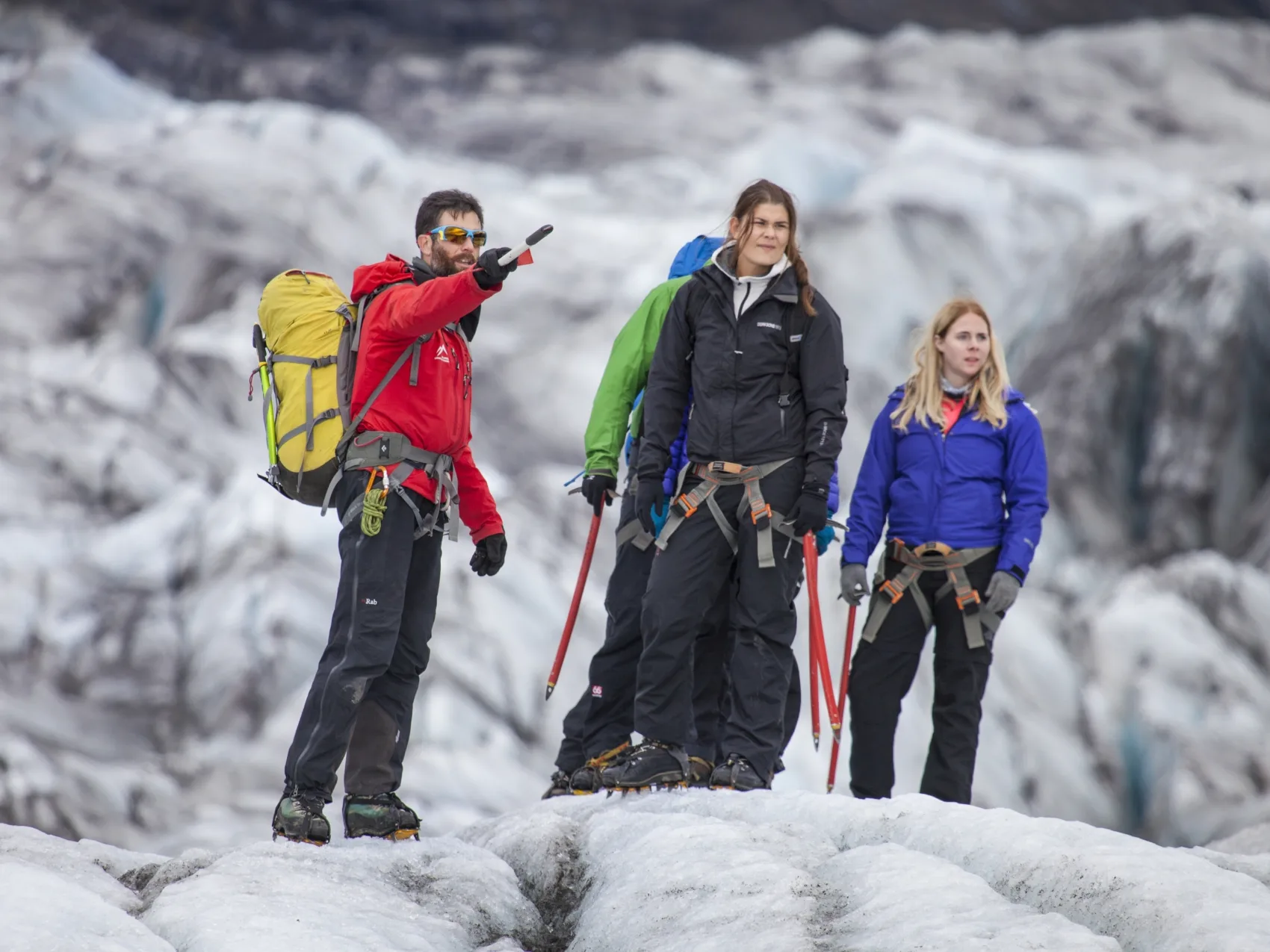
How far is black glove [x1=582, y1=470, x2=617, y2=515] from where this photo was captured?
5.41m

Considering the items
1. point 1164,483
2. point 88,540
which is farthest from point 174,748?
point 1164,483

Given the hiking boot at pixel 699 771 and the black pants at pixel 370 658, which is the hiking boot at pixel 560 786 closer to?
the hiking boot at pixel 699 771

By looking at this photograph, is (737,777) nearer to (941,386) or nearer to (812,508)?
(812,508)

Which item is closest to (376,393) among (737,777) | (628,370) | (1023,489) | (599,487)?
(599,487)

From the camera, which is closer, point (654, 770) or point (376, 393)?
point (376, 393)

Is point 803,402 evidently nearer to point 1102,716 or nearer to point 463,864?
point 463,864

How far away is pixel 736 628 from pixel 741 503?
19.1 inches

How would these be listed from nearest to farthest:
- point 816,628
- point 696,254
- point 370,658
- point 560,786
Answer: point 370,658 < point 816,628 < point 560,786 < point 696,254

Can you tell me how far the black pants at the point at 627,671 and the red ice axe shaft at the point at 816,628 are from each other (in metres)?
0.37

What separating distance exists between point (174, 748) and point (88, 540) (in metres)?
3.30

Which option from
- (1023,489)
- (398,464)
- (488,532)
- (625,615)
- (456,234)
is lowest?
(625,615)

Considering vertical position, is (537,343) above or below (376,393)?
above

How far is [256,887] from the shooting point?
3.79 meters

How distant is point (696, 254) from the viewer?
5.87m
